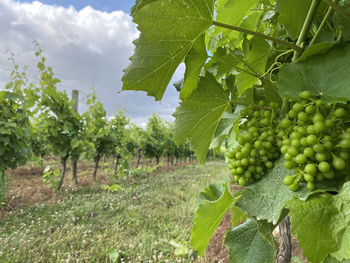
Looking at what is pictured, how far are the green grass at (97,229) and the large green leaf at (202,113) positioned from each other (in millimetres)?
3378

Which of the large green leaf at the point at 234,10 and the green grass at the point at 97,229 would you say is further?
the green grass at the point at 97,229

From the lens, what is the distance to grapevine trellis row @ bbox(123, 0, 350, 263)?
1.98 feet

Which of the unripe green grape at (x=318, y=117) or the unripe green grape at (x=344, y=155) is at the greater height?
the unripe green grape at (x=318, y=117)

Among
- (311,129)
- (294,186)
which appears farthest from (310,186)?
(311,129)

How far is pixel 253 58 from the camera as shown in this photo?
0.98 metres

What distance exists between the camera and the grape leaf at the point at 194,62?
2.62ft

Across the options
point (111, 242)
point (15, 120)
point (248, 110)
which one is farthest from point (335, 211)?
point (15, 120)

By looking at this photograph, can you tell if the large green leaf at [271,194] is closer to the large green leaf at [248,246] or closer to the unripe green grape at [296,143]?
the unripe green grape at [296,143]

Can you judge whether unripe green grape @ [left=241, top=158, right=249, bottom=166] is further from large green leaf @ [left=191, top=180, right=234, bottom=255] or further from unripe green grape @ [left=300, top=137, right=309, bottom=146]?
unripe green grape @ [left=300, top=137, right=309, bottom=146]

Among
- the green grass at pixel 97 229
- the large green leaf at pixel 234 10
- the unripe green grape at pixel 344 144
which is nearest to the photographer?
the unripe green grape at pixel 344 144

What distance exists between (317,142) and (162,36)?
556 millimetres

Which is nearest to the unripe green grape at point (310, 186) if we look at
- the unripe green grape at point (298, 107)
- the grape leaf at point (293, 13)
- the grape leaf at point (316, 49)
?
the unripe green grape at point (298, 107)

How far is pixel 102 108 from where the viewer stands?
1188 centimetres

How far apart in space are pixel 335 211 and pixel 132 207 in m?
6.37
